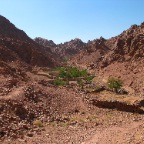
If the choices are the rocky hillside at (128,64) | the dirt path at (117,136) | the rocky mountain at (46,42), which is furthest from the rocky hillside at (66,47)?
the dirt path at (117,136)

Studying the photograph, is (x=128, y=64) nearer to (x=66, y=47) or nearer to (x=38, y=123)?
(x=38, y=123)

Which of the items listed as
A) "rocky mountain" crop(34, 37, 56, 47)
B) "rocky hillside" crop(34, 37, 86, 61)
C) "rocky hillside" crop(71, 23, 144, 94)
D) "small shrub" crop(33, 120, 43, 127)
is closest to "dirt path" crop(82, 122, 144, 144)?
"small shrub" crop(33, 120, 43, 127)

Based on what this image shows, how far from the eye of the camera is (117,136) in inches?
642

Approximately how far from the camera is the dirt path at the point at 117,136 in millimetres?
14558

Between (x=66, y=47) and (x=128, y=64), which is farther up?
(x=66, y=47)

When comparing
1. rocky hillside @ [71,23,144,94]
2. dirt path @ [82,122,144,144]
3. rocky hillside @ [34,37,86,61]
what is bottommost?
dirt path @ [82,122,144,144]

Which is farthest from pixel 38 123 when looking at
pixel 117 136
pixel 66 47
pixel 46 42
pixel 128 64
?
pixel 46 42

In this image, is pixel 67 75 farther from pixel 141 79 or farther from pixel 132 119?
pixel 132 119

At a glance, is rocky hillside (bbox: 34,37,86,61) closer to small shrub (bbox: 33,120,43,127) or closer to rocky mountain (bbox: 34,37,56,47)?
rocky mountain (bbox: 34,37,56,47)

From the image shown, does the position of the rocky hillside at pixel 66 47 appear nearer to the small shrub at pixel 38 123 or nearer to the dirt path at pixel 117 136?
the small shrub at pixel 38 123

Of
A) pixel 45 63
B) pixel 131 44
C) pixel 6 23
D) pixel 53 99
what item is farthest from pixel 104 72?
pixel 6 23

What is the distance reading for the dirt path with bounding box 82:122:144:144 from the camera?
1456 cm

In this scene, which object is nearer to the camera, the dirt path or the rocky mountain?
the dirt path

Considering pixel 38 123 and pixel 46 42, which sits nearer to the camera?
pixel 38 123
